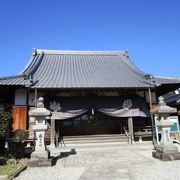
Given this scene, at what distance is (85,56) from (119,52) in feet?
11.2

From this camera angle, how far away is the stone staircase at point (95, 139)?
14.2 m

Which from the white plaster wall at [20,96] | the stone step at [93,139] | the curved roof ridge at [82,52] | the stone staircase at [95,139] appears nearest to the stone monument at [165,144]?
the stone staircase at [95,139]

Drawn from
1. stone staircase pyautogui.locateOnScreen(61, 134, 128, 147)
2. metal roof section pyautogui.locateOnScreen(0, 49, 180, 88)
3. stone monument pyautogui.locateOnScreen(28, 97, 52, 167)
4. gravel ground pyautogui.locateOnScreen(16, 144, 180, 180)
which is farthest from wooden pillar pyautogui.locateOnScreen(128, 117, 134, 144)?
stone monument pyautogui.locateOnScreen(28, 97, 52, 167)

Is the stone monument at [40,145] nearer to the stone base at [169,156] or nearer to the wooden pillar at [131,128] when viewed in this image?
the stone base at [169,156]

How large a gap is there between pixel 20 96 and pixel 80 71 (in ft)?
16.5

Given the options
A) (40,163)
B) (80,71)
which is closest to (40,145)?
(40,163)

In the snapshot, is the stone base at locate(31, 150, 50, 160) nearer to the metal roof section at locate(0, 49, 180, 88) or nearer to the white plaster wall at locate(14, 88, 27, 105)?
the metal roof section at locate(0, 49, 180, 88)

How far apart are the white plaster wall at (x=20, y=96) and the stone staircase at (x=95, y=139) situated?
11.6ft

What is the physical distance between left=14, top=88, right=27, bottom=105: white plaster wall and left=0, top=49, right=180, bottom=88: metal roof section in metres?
0.88

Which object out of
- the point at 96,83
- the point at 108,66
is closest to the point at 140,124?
the point at 96,83

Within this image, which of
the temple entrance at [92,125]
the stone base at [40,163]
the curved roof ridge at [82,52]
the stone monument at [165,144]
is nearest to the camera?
the stone base at [40,163]

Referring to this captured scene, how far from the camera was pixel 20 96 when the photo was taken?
14.3m

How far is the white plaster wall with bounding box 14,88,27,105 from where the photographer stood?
1418 centimetres

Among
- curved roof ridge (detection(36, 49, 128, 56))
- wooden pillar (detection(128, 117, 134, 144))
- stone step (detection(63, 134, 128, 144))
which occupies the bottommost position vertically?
stone step (detection(63, 134, 128, 144))
